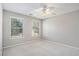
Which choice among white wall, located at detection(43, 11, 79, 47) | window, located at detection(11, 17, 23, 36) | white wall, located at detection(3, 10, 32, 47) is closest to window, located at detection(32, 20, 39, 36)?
white wall, located at detection(3, 10, 32, 47)

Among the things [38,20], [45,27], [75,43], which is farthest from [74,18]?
[38,20]

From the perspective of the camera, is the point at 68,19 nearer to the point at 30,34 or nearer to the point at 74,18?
the point at 74,18

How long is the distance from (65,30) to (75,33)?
756mm

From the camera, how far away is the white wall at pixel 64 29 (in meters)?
4.32

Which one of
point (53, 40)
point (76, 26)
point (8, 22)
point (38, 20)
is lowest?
point (53, 40)

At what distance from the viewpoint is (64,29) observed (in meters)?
5.00

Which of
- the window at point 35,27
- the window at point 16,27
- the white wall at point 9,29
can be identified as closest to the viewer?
the white wall at point 9,29

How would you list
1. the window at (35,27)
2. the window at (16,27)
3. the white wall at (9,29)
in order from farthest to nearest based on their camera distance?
the window at (35,27)
the window at (16,27)
the white wall at (9,29)

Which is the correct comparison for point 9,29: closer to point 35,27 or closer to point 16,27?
point 16,27

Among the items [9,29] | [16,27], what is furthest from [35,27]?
[9,29]

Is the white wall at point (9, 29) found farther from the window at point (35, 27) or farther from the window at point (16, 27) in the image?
the window at point (35, 27)

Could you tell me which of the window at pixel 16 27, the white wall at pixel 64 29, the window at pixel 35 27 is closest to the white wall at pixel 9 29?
the window at pixel 16 27

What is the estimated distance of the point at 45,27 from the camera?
6930 millimetres

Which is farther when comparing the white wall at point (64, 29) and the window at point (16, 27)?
the window at point (16, 27)
